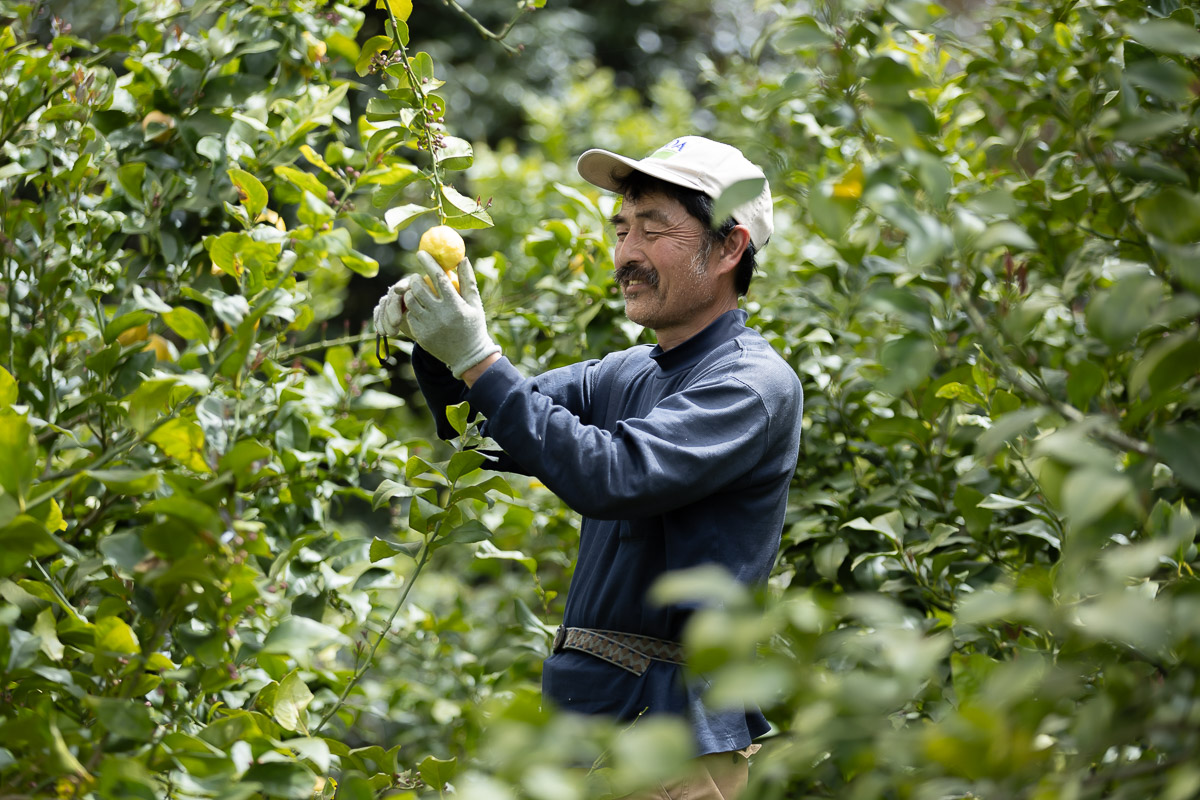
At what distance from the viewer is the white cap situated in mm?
1953

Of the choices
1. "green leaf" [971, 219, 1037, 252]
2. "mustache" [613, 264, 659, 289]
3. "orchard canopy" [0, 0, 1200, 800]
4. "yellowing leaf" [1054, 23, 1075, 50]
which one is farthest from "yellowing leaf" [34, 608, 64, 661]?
"yellowing leaf" [1054, 23, 1075, 50]

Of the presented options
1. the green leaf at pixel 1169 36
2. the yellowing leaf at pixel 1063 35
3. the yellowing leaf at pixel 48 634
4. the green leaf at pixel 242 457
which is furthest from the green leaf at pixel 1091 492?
the yellowing leaf at pixel 1063 35

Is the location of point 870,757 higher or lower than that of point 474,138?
higher

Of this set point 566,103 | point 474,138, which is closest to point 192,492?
point 566,103

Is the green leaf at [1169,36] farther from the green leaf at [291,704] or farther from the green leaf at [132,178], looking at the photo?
the green leaf at [132,178]

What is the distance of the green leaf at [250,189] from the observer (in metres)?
1.88

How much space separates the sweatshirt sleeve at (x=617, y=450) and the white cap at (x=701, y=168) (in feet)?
1.61

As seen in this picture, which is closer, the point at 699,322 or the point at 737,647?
the point at 737,647

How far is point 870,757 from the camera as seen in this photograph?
86 centimetres

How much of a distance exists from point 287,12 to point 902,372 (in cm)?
179

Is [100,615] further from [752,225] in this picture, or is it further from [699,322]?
[752,225]

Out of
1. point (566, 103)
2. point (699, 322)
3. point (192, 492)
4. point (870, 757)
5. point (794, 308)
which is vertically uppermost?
point (192, 492)

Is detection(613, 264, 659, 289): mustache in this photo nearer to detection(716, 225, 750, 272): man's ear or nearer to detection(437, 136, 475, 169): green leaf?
detection(716, 225, 750, 272): man's ear

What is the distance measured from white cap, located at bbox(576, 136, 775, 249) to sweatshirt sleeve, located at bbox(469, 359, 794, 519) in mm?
491
